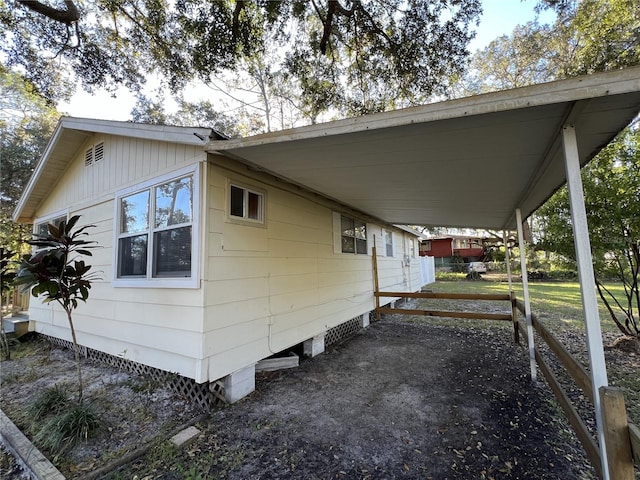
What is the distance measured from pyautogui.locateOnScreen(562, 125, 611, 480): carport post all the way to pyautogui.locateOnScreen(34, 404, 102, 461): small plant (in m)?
3.85

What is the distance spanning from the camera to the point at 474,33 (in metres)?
6.96

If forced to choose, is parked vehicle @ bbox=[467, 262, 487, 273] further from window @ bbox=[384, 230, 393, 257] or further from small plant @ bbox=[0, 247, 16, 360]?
small plant @ bbox=[0, 247, 16, 360]

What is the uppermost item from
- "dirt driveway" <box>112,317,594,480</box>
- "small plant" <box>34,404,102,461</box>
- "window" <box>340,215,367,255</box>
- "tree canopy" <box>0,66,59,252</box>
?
"tree canopy" <box>0,66,59,252</box>

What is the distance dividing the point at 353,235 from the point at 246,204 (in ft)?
11.2

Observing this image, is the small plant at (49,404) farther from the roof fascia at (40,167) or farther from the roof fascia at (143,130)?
the roof fascia at (40,167)

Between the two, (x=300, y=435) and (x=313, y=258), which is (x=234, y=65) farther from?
(x=300, y=435)

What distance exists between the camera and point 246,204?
145 inches

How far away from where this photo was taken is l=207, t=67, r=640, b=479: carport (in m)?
1.52

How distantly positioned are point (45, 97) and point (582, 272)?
37.3 feet

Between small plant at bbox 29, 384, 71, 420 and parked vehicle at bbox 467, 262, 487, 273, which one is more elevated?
parked vehicle at bbox 467, 262, 487, 273

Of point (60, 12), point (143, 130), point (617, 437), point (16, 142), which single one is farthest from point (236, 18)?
point (16, 142)

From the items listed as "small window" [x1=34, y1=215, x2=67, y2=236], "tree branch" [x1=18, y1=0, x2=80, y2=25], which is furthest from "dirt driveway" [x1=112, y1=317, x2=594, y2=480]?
"tree branch" [x1=18, y1=0, x2=80, y2=25]

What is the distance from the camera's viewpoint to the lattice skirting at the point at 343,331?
547cm

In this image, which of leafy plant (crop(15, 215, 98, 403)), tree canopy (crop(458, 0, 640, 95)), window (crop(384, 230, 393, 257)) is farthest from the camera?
window (crop(384, 230, 393, 257))
